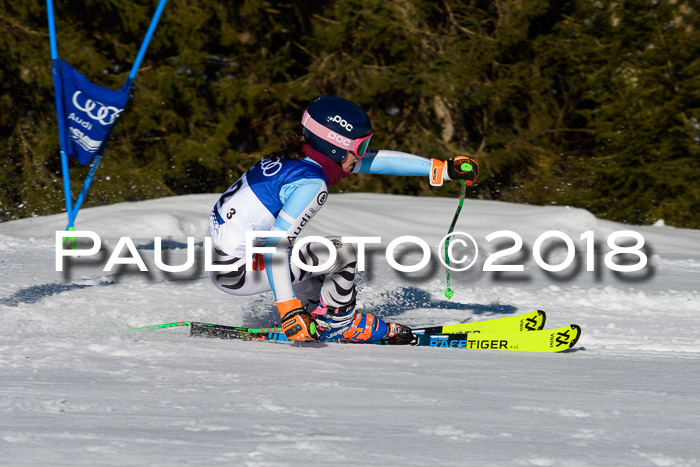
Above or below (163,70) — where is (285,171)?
below

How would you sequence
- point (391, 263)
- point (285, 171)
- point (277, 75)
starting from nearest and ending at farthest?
1. point (285, 171)
2. point (391, 263)
3. point (277, 75)

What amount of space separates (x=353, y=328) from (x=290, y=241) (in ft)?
2.52

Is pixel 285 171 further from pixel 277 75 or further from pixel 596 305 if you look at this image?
pixel 277 75

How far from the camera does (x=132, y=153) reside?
14.6m

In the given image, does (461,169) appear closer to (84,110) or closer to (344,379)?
(344,379)

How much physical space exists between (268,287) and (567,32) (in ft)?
40.2

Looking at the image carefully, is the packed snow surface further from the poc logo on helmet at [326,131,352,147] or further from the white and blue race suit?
the poc logo on helmet at [326,131,352,147]

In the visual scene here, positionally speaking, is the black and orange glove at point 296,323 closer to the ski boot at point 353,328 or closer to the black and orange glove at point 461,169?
the ski boot at point 353,328

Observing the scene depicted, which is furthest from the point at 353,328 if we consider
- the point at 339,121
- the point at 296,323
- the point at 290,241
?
the point at 339,121

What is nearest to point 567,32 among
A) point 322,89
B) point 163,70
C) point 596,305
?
point 322,89

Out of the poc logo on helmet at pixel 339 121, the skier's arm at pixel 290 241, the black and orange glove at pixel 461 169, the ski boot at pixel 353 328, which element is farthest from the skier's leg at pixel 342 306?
the black and orange glove at pixel 461 169

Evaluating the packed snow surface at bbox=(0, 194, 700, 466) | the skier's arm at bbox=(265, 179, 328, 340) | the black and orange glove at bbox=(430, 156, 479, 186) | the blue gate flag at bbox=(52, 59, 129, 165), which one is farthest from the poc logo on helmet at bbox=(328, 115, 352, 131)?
the blue gate flag at bbox=(52, 59, 129, 165)

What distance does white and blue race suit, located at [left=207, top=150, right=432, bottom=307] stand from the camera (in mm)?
3219

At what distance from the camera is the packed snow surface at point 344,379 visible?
2.06 m
